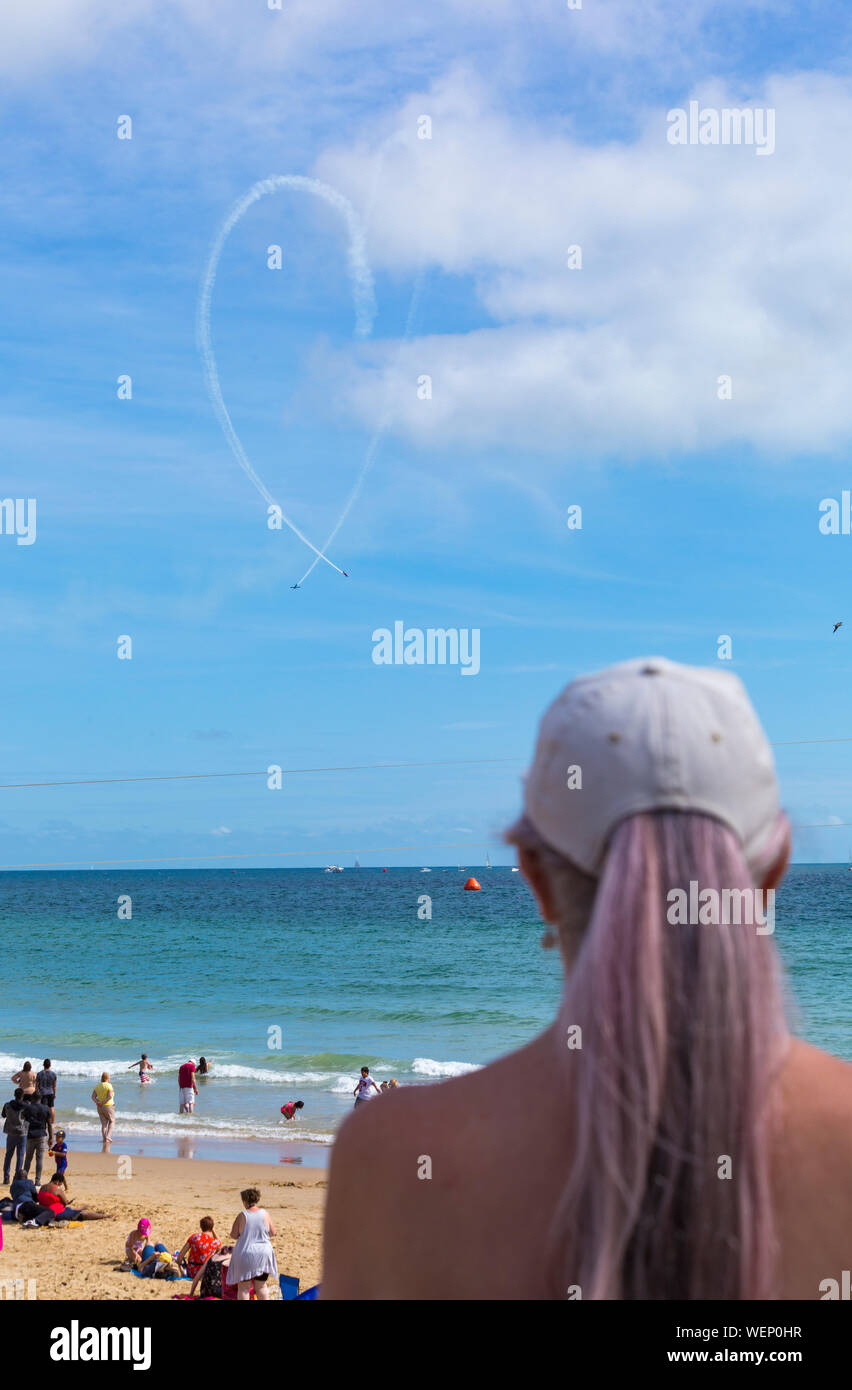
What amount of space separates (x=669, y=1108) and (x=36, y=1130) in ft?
50.6

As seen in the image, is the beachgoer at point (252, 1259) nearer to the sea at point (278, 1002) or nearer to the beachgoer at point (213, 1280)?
the beachgoer at point (213, 1280)

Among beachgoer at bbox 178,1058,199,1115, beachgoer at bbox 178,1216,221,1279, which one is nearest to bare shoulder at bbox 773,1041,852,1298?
beachgoer at bbox 178,1216,221,1279

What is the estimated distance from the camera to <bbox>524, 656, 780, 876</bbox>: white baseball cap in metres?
1.13

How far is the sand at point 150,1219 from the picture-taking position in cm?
1001

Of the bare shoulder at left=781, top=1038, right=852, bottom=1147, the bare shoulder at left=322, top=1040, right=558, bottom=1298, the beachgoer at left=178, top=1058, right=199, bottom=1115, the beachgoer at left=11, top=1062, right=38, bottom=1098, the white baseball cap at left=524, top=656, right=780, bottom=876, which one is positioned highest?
the white baseball cap at left=524, top=656, right=780, bottom=876

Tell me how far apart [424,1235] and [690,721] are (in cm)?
58

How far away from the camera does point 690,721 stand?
3.80ft

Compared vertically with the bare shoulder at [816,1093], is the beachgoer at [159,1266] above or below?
below

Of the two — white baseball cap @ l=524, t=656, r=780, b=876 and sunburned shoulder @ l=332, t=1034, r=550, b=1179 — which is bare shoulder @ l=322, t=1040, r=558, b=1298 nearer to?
sunburned shoulder @ l=332, t=1034, r=550, b=1179

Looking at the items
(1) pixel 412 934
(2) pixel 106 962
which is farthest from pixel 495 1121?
(1) pixel 412 934

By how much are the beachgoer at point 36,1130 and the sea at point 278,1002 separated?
2.83 metres

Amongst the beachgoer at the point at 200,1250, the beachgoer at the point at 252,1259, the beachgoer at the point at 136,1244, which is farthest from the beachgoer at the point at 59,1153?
the beachgoer at the point at 252,1259
